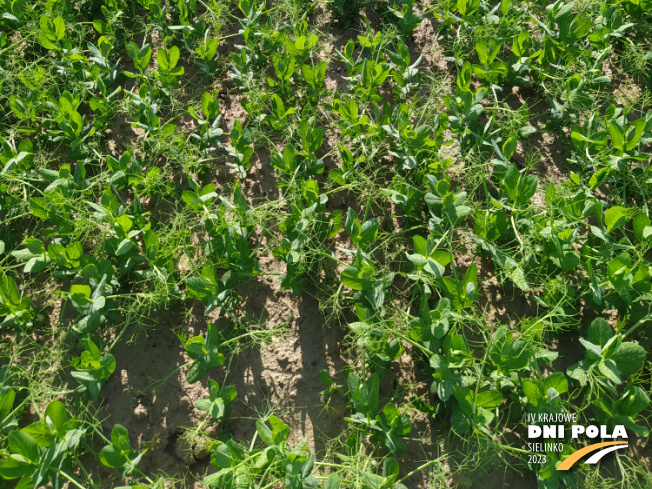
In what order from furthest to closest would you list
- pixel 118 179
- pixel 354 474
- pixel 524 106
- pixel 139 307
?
pixel 524 106, pixel 118 179, pixel 139 307, pixel 354 474

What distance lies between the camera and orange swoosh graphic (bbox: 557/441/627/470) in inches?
64.1

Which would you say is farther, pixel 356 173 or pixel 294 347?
pixel 356 173

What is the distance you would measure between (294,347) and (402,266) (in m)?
0.53

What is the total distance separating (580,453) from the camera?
1.66 m

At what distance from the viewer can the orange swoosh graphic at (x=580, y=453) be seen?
163 cm

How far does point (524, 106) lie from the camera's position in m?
2.14

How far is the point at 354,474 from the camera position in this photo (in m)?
1.62

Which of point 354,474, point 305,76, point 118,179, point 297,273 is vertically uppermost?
point 305,76

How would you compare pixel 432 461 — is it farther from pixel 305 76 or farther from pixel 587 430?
pixel 305 76

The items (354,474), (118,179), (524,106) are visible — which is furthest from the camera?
(524,106)

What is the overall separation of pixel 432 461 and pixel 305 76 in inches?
62.0

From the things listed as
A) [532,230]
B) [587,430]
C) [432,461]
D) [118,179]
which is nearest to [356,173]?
[532,230]

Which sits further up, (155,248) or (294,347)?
(155,248)

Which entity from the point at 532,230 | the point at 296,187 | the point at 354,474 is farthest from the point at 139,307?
the point at 532,230
